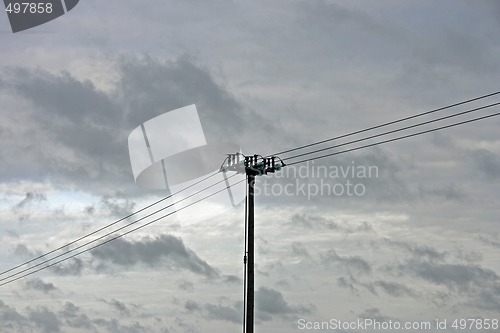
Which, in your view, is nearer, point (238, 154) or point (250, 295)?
point (250, 295)

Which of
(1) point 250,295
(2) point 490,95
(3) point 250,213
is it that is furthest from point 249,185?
(2) point 490,95

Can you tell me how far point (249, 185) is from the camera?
131 ft

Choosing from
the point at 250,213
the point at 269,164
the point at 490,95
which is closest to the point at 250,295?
the point at 250,213

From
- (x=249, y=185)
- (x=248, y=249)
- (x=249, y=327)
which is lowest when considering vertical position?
(x=249, y=327)

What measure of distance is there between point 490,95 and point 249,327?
49.1ft

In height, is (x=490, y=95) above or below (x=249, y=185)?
above

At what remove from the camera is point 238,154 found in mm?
40719

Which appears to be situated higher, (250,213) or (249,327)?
(250,213)

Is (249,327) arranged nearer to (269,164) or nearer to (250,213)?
(250,213)

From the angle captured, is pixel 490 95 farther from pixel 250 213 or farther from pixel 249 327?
pixel 249 327

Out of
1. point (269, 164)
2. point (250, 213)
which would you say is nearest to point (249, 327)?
point (250, 213)

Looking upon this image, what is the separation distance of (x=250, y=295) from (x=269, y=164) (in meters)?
6.52

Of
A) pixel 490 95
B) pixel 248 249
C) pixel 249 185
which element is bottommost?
pixel 248 249

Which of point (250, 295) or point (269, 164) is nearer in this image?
point (250, 295)
